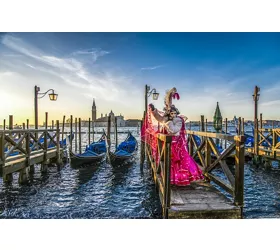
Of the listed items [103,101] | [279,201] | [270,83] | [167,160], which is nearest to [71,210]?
[167,160]

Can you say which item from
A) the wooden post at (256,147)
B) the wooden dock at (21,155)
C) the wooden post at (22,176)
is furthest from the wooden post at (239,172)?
the wooden post at (256,147)

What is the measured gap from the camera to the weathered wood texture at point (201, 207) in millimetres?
1928

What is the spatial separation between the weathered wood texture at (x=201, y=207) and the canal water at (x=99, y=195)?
0.76 metres

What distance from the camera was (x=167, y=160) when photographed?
6.77 ft

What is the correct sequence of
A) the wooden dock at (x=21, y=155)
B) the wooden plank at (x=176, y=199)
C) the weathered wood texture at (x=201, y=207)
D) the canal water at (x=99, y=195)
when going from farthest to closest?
1. the wooden dock at (x=21, y=155)
2. the canal water at (x=99, y=195)
3. the wooden plank at (x=176, y=199)
4. the weathered wood texture at (x=201, y=207)

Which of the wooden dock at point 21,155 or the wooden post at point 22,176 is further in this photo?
the wooden post at point 22,176

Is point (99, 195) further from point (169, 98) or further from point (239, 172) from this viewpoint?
point (239, 172)

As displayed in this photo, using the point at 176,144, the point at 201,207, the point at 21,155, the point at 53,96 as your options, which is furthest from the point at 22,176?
the point at 201,207

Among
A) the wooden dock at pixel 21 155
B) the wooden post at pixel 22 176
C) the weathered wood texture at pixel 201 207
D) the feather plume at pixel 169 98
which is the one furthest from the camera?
the wooden post at pixel 22 176

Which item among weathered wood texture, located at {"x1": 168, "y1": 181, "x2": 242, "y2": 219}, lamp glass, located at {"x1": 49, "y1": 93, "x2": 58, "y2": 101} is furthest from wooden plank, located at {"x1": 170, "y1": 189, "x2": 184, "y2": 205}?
lamp glass, located at {"x1": 49, "y1": 93, "x2": 58, "y2": 101}

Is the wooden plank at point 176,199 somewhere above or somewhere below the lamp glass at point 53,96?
below

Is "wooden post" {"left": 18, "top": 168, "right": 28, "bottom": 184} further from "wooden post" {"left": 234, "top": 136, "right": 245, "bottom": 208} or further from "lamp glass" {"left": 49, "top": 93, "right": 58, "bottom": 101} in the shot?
"wooden post" {"left": 234, "top": 136, "right": 245, "bottom": 208}

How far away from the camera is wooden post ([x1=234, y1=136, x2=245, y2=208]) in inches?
76.4

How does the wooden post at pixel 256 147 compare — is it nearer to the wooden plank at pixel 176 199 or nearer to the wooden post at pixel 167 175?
the wooden plank at pixel 176 199
